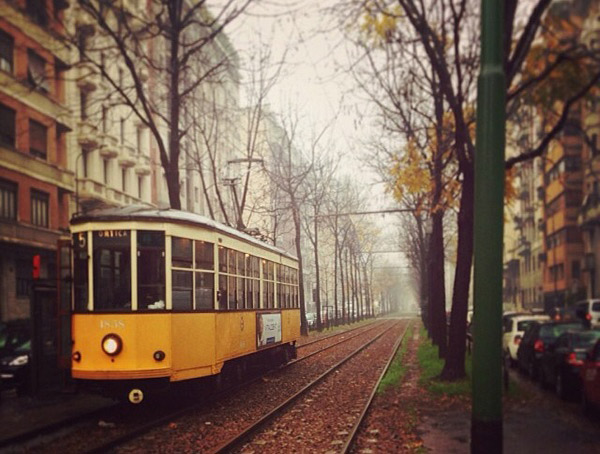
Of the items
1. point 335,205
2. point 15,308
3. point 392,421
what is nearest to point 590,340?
point 392,421

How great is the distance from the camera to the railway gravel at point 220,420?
9789mm

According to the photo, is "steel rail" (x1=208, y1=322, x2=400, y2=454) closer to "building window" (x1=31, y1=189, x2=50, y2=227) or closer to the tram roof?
the tram roof

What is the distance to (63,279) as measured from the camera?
1224 cm

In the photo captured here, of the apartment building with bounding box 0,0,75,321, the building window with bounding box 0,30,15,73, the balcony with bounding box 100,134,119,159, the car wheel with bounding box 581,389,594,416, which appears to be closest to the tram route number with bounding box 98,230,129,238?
the car wheel with bounding box 581,389,594,416

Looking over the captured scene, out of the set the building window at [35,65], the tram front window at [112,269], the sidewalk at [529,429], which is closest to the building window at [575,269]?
the building window at [35,65]

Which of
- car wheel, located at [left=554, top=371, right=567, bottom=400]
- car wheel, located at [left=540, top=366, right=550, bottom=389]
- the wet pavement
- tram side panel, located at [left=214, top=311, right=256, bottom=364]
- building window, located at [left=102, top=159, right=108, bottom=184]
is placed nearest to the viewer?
the wet pavement

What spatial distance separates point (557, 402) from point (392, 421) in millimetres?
4023

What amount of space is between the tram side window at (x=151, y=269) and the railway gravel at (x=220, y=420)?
77.3 inches

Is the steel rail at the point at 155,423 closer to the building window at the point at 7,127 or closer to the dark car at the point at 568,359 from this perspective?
the dark car at the point at 568,359

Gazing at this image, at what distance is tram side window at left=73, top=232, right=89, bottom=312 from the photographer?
11.9 m

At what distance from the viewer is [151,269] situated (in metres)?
11.9

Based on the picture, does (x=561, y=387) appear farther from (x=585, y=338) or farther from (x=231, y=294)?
(x=231, y=294)

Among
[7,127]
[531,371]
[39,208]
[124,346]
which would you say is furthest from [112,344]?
[39,208]

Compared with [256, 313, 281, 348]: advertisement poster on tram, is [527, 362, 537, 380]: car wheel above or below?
below
